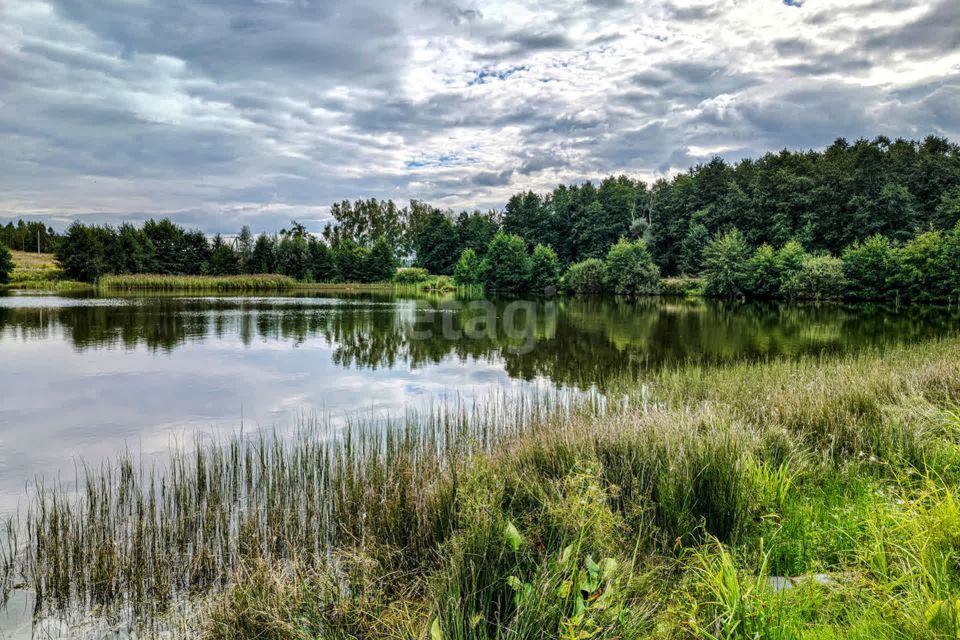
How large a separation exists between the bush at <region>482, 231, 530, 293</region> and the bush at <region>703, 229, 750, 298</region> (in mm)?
24018

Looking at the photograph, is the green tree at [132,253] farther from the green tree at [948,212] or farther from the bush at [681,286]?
the green tree at [948,212]

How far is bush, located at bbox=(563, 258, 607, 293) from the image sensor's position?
211ft

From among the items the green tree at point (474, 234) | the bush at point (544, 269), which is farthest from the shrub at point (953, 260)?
the green tree at point (474, 234)

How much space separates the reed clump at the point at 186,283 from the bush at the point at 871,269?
59.1 m

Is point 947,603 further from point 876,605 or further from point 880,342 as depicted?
point 880,342

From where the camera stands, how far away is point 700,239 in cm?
6456

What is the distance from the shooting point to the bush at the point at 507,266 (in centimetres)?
7231

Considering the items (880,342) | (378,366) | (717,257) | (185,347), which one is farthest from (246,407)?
(717,257)

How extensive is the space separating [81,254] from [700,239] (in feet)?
227

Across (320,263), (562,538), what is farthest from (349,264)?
(562,538)

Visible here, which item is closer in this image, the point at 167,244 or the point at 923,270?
the point at 923,270

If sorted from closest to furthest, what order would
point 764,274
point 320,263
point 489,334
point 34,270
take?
point 489,334 < point 764,274 < point 34,270 < point 320,263

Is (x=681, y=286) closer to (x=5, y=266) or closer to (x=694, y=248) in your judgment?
(x=694, y=248)

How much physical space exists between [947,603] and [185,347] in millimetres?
19647
